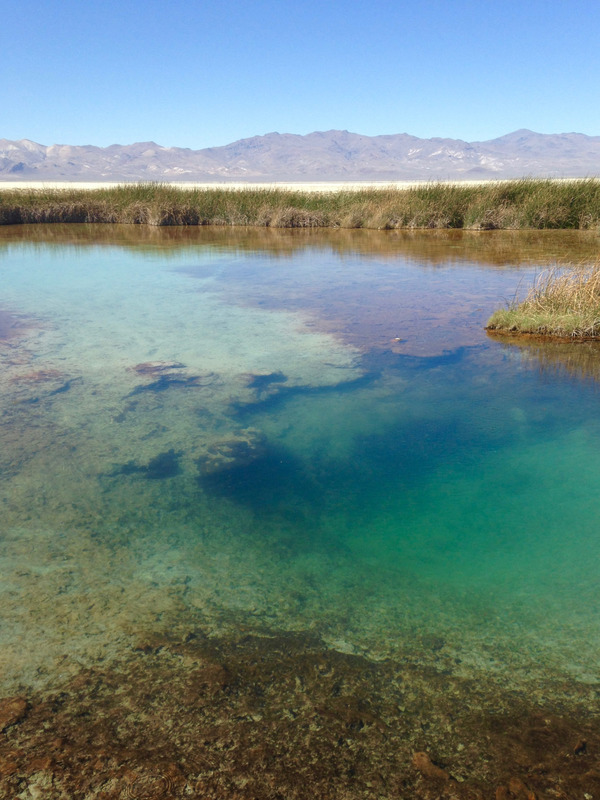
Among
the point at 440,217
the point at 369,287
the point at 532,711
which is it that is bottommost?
the point at 532,711

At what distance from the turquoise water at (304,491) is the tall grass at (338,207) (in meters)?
10.6

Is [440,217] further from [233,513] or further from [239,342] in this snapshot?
[233,513]

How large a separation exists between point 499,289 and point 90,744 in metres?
8.07

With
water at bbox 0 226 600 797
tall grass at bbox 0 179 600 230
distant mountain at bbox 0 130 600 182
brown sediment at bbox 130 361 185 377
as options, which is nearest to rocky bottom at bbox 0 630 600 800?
water at bbox 0 226 600 797

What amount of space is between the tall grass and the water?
420 inches

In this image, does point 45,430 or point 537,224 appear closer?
point 45,430

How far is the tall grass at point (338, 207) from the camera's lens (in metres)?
15.7

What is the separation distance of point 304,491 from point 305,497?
0.20ft

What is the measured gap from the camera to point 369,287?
29.5ft

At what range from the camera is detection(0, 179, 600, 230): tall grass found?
617 inches

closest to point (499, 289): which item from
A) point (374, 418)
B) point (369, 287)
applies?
point (369, 287)

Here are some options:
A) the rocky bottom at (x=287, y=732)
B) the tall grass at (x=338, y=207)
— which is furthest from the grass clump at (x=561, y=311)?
the tall grass at (x=338, y=207)

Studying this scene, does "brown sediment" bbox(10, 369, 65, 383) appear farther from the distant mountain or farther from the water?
the distant mountain

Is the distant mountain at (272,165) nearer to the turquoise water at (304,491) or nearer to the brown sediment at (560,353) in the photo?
the brown sediment at (560,353)
